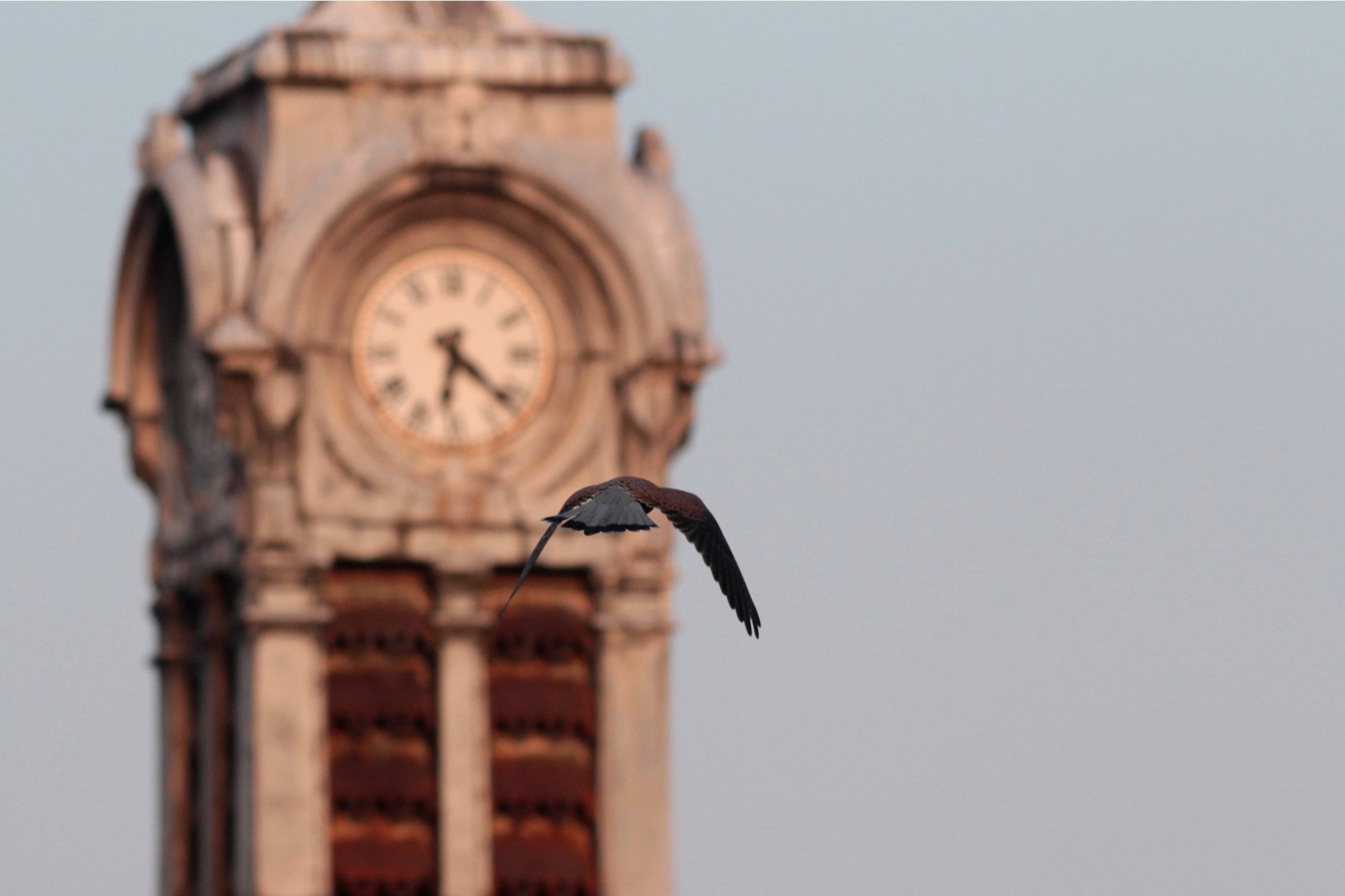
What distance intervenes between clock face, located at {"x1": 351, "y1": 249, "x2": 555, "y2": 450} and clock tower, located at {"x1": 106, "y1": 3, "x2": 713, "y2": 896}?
43mm

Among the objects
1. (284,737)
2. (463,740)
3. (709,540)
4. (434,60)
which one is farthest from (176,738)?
(709,540)

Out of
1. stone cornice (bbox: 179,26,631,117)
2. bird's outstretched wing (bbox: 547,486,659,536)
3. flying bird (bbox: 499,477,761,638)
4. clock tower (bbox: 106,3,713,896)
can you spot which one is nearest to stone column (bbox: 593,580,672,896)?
clock tower (bbox: 106,3,713,896)

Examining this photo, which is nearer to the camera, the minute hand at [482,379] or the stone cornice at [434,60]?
the minute hand at [482,379]

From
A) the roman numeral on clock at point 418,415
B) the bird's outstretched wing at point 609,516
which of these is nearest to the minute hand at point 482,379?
the roman numeral on clock at point 418,415

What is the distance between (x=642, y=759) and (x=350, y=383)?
7.87 metres

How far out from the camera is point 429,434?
98750 millimetres

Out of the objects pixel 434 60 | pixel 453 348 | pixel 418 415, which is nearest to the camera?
pixel 453 348

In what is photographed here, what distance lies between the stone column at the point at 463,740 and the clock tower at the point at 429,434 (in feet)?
0.18

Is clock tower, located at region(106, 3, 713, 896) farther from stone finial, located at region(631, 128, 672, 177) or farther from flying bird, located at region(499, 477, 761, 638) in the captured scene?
flying bird, located at region(499, 477, 761, 638)

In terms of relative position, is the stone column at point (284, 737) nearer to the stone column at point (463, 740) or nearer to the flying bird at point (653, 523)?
the stone column at point (463, 740)

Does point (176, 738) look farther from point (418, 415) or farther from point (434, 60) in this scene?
point (434, 60)

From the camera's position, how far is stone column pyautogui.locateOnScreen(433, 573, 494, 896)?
98875mm

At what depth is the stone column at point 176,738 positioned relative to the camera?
104250mm

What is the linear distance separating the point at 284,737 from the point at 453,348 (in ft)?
22.4
